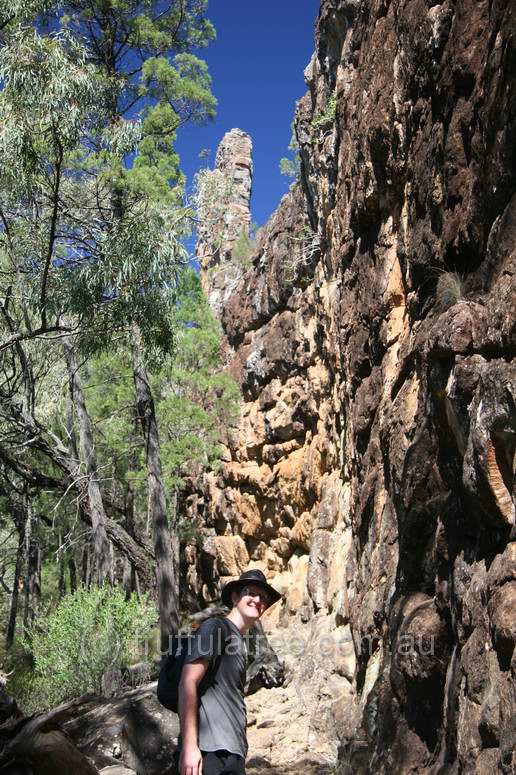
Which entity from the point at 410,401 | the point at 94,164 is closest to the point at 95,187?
the point at 94,164

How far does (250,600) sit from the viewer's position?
9.32 ft

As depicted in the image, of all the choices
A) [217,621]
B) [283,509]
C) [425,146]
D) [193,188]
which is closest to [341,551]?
[283,509]

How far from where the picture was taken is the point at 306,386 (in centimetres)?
1516

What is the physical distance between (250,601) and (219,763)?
21.3 inches

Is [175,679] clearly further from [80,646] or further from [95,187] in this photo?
[95,187]

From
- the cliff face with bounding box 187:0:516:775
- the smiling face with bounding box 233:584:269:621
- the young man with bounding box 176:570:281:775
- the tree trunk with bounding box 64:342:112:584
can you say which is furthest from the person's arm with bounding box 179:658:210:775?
the tree trunk with bounding box 64:342:112:584

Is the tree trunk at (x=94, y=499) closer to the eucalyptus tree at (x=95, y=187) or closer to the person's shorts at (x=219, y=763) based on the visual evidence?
the eucalyptus tree at (x=95, y=187)

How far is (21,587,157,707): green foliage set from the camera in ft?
29.6

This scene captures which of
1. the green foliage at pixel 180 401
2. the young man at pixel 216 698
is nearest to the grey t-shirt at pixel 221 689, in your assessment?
the young man at pixel 216 698

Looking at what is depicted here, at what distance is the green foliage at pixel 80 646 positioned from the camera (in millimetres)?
9031

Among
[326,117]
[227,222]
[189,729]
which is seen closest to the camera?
[189,729]

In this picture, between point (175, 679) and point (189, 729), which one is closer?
point (189, 729)

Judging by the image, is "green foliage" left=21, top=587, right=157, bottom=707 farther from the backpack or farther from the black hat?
the backpack

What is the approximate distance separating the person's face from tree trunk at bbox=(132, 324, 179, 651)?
699cm
